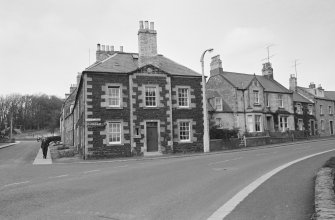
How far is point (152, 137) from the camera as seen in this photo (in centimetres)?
2834

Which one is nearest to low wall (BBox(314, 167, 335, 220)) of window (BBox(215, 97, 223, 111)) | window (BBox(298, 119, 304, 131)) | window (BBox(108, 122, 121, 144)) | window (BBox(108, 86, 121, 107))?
window (BBox(108, 122, 121, 144))

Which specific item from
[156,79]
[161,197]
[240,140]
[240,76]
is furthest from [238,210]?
[240,76]

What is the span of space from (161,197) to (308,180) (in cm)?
473

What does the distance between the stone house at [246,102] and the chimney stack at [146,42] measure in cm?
1370

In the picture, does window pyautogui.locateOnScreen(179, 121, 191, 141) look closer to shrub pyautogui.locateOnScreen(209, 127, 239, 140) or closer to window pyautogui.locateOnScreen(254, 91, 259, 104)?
shrub pyautogui.locateOnScreen(209, 127, 239, 140)

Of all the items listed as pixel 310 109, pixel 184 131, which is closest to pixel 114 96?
pixel 184 131

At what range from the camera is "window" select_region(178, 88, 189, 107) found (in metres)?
30.0

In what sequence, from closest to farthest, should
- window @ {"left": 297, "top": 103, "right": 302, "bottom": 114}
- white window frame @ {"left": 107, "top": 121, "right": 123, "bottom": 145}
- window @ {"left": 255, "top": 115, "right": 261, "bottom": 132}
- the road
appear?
1. the road
2. white window frame @ {"left": 107, "top": 121, "right": 123, "bottom": 145}
3. window @ {"left": 255, "top": 115, "right": 261, "bottom": 132}
4. window @ {"left": 297, "top": 103, "right": 302, "bottom": 114}

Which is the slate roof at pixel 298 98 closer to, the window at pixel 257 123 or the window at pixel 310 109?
the window at pixel 310 109

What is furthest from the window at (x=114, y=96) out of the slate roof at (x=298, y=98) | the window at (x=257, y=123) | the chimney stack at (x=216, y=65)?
the slate roof at (x=298, y=98)

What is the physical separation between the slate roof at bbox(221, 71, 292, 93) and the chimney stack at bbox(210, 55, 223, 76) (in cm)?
84

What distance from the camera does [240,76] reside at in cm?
4606

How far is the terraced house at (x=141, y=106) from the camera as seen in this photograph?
2658 cm

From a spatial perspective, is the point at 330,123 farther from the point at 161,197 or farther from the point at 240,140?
the point at 161,197
